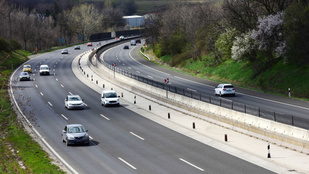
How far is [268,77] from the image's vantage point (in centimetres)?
5694

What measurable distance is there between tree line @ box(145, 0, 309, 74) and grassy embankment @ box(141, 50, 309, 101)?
1.06 m

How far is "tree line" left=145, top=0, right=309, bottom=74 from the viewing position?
173 feet

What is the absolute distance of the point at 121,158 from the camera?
91.9 feet

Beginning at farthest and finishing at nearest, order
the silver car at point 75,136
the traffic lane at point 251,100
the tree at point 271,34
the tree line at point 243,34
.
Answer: the tree at point 271,34, the tree line at point 243,34, the traffic lane at point 251,100, the silver car at point 75,136

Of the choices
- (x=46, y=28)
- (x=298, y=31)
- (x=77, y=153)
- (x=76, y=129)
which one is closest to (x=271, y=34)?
(x=298, y=31)

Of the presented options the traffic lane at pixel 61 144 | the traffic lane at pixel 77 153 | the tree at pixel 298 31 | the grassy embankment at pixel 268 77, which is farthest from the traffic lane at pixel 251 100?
the traffic lane at pixel 61 144

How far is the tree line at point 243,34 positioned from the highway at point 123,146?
21.0 meters

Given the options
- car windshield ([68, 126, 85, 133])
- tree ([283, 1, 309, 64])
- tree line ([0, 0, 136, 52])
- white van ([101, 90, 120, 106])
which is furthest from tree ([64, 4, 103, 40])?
car windshield ([68, 126, 85, 133])

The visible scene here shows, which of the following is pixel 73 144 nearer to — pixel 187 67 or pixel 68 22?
pixel 187 67

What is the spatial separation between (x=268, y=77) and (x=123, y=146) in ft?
100

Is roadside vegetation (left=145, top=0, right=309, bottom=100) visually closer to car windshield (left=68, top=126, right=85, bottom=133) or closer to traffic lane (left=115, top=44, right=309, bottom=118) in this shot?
traffic lane (left=115, top=44, right=309, bottom=118)

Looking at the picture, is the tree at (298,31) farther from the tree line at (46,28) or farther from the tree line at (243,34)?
the tree line at (46,28)

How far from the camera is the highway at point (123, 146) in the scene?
84.1 feet

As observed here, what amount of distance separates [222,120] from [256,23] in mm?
28862
